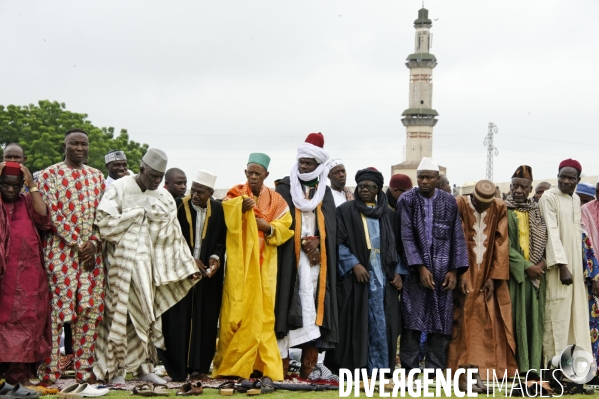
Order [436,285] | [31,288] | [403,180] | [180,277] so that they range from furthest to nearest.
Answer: [403,180] < [436,285] < [180,277] < [31,288]

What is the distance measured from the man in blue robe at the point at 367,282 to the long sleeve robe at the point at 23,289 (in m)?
3.12

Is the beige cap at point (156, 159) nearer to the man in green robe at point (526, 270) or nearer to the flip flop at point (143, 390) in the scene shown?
the flip flop at point (143, 390)

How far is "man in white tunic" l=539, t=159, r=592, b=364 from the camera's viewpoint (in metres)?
11.2

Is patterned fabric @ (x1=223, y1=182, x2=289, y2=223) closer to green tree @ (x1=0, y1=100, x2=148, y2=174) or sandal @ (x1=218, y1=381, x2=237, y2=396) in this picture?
sandal @ (x1=218, y1=381, x2=237, y2=396)

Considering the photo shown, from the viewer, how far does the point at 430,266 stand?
10688 mm

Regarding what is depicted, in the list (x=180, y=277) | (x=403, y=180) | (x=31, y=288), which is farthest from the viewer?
(x=403, y=180)

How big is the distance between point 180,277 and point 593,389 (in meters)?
4.50

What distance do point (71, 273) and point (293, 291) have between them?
2299 mm

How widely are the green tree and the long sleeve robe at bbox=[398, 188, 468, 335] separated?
45963 mm

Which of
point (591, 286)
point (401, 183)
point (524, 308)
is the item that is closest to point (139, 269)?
point (401, 183)

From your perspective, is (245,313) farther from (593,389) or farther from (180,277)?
(593,389)

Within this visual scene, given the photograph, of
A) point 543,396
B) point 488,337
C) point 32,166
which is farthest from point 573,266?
point 32,166

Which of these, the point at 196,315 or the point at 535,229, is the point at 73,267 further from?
the point at 535,229

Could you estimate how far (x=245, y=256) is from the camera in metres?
9.95
